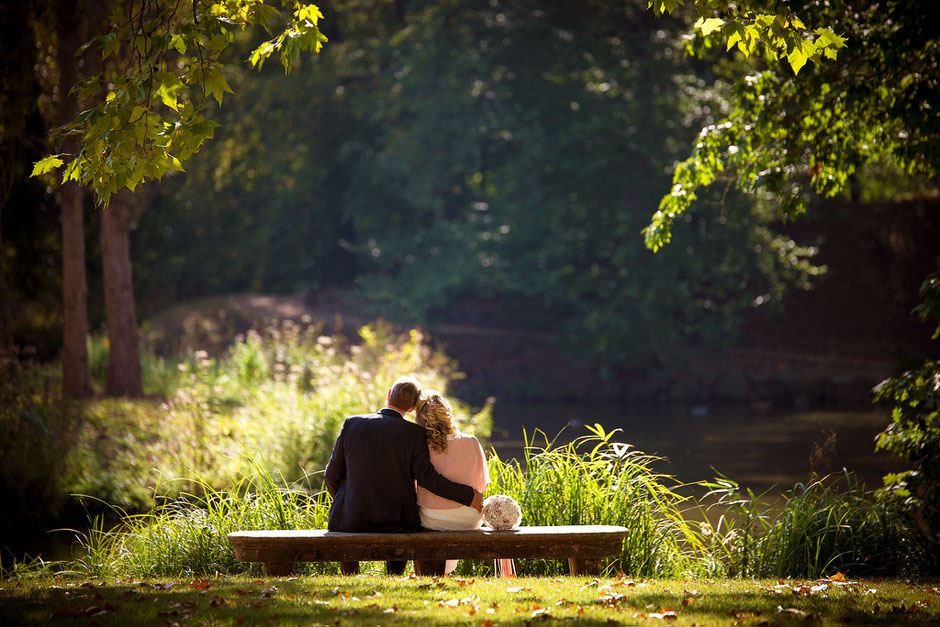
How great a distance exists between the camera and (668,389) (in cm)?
2655

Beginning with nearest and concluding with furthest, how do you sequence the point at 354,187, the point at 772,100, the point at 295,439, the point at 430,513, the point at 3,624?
the point at 3,624
the point at 430,513
the point at 772,100
the point at 295,439
the point at 354,187

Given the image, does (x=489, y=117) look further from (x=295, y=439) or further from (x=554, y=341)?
(x=295, y=439)

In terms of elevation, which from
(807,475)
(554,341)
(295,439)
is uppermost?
(554,341)

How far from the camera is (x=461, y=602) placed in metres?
5.03

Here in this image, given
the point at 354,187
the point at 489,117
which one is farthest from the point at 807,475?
the point at 354,187

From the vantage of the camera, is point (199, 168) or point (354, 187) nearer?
point (199, 168)

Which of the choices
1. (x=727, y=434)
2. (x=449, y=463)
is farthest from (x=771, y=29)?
(x=727, y=434)

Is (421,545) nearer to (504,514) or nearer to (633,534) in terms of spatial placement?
Answer: (504,514)

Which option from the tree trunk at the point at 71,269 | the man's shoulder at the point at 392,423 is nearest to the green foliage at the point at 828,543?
the man's shoulder at the point at 392,423

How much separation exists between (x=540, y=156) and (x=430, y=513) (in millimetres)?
22179

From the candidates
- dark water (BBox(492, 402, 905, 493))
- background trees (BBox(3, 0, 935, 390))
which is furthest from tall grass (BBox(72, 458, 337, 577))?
background trees (BBox(3, 0, 935, 390))

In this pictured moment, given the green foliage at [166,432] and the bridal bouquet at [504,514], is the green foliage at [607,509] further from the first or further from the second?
the green foliage at [166,432]

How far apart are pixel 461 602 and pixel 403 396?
163 centimetres

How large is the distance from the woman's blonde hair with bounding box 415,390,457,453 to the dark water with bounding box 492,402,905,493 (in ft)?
20.7
